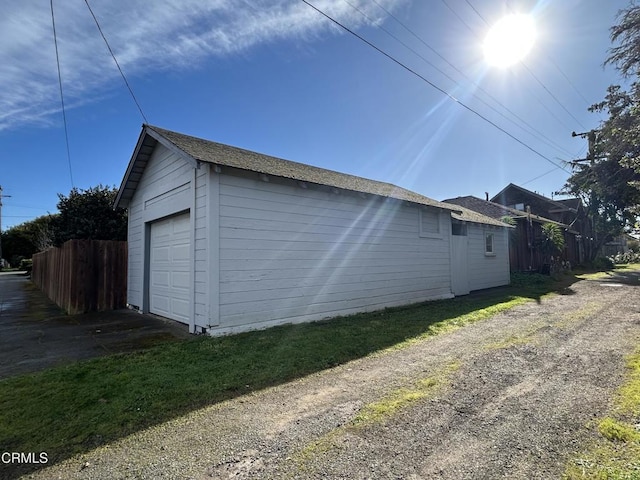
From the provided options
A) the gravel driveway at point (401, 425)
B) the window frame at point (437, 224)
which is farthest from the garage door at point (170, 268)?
the window frame at point (437, 224)

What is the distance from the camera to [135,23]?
674 centimetres

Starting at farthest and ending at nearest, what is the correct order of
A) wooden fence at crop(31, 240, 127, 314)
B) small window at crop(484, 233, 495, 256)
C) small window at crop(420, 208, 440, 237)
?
1. small window at crop(484, 233, 495, 256)
2. small window at crop(420, 208, 440, 237)
3. wooden fence at crop(31, 240, 127, 314)

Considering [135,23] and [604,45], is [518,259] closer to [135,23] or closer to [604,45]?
[604,45]

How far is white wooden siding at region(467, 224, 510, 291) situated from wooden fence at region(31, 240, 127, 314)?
12.7m

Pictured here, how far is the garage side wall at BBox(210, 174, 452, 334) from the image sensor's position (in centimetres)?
652

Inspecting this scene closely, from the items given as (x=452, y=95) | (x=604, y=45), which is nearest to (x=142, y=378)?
(x=452, y=95)

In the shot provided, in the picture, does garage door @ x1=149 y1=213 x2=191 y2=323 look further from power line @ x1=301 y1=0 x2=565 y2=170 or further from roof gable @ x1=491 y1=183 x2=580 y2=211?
roof gable @ x1=491 y1=183 x2=580 y2=211

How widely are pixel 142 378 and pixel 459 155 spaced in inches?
572

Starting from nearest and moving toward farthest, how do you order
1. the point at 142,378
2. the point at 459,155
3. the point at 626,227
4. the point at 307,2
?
the point at 142,378 < the point at 307,2 < the point at 459,155 < the point at 626,227

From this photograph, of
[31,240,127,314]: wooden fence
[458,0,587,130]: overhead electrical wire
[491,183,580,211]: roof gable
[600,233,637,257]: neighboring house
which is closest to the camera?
[458,0,587,130]: overhead electrical wire

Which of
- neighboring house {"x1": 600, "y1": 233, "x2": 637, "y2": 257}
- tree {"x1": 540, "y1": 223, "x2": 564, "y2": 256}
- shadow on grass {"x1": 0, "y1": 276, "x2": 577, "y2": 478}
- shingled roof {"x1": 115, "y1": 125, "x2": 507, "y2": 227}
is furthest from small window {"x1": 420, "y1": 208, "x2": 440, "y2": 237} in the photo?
neighboring house {"x1": 600, "y1": 233, "x2": 637, "y2": 257}

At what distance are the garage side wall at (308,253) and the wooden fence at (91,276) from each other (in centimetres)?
579

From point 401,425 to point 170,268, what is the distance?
7.00 m

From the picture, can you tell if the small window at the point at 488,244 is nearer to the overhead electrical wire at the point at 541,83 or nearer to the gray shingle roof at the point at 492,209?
the overhead electrical wire at the point at 541,83
